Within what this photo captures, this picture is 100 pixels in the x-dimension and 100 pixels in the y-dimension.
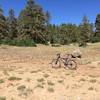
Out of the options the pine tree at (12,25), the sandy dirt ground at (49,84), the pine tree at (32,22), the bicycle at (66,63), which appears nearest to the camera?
the sandy dirt ground at (49,84)

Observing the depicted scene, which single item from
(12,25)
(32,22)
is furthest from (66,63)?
(12,25)

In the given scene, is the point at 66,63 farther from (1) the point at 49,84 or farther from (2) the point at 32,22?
(2) the point at 32,22

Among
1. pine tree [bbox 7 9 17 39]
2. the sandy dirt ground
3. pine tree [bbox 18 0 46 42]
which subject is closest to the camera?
the sandy dirt ground

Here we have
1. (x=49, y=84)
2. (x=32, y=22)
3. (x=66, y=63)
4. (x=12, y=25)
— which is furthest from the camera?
(x=12, y=25)

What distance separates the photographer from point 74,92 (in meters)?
11.8

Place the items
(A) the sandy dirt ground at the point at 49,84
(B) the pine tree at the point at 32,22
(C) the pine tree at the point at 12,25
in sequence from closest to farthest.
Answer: (A) the sandy dirt ground at the point at 49,84 → (B) the pine tree at the point at 32,22 → (C) the pine tree at the point at 12,25

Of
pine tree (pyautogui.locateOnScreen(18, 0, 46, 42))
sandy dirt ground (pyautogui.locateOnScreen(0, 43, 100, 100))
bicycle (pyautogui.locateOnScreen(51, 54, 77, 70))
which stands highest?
pine tree (pyautogui.locateOnScreen(18, 0, 46, 42))

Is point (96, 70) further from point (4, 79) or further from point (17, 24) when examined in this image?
point (17, 24)

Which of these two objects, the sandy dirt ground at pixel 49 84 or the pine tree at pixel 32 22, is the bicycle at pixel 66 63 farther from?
the pine tree at pixel 32 22

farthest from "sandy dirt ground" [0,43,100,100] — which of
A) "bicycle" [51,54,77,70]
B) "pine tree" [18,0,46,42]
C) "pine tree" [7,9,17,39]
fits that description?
"pine tree" [7,9,17,39]

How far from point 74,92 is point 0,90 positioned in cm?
343

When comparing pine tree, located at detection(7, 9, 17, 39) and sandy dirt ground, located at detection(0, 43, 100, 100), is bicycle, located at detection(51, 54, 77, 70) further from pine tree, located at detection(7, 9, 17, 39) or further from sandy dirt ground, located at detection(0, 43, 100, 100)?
pine tree, located at detection(7, 9, 17, 39)

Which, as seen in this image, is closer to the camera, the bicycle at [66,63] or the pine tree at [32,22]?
the bicycle at [66,63]

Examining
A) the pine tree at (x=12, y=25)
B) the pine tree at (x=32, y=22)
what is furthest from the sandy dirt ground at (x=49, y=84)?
the pine tree at (x=12, y=25)
